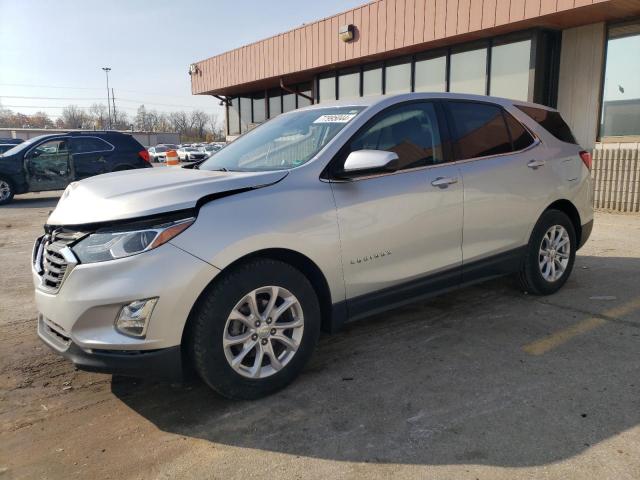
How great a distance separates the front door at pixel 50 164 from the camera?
500 inches

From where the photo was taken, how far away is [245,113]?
2169 cm

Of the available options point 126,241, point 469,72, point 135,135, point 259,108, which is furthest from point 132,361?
point 135,135

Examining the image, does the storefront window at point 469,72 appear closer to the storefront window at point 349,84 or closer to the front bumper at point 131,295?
the storefront window at point 349,84

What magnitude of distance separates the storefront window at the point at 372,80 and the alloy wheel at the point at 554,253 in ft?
33.1

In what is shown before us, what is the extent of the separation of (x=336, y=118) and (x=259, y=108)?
697 inches

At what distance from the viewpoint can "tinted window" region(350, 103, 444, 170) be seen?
11.6 feet

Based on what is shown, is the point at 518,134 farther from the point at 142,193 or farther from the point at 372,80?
the point at 372,80

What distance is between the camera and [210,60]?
70.0ft

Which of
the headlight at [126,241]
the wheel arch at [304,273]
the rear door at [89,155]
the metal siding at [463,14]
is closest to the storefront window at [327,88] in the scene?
the metal siding at [463,14]

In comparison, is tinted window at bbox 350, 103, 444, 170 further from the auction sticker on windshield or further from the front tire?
the front tire

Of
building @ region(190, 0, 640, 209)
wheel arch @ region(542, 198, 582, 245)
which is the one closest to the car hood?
wheel arch @ region(542, 198, 582, 245)

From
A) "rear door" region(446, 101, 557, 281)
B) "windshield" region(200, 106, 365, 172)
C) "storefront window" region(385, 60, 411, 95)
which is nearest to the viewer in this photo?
"windshield" region(200, 106, 365, 172)

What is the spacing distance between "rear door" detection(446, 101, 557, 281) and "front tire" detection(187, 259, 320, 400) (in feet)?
5.02

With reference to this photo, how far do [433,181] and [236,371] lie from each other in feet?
6.18
